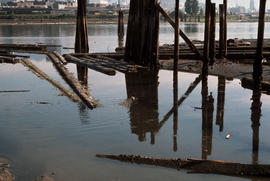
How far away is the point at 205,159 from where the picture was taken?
7078mm

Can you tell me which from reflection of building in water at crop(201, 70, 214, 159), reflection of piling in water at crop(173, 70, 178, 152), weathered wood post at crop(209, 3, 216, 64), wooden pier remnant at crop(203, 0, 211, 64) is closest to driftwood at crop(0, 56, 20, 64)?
reflection of piling in water at crop(173, 70, 178, 152)

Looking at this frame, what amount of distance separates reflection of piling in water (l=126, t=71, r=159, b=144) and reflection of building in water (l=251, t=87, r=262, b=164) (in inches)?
77.4

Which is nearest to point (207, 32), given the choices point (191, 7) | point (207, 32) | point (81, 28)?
point (207, 32)

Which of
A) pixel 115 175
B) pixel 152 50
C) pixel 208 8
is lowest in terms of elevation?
pixel 115 175

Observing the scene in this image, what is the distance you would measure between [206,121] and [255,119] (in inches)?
49.6

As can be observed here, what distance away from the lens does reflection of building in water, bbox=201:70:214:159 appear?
7.70 m

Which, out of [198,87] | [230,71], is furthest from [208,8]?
[198,87]

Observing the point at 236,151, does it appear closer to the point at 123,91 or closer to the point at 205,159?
the point at 205,159

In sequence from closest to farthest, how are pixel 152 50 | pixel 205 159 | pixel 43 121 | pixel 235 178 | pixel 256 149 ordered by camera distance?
1. pixel 235 178
2. pixel 205 159
3. pixel 256 149
4. pixel 43 121
5. pixel 152 50

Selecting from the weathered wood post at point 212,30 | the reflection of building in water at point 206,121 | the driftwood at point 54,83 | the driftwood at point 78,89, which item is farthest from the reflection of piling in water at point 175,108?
the driftwood at point 54,83

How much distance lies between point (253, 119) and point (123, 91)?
16.2ft

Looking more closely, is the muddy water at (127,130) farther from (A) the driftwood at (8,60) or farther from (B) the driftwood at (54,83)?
(A) the driftwood at (8,60)

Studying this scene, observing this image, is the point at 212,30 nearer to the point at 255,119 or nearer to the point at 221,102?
the point at 221,102

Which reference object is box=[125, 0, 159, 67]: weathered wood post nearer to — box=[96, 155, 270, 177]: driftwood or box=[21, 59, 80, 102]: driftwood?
box=[21, 59, 80, 102]: driftwood
